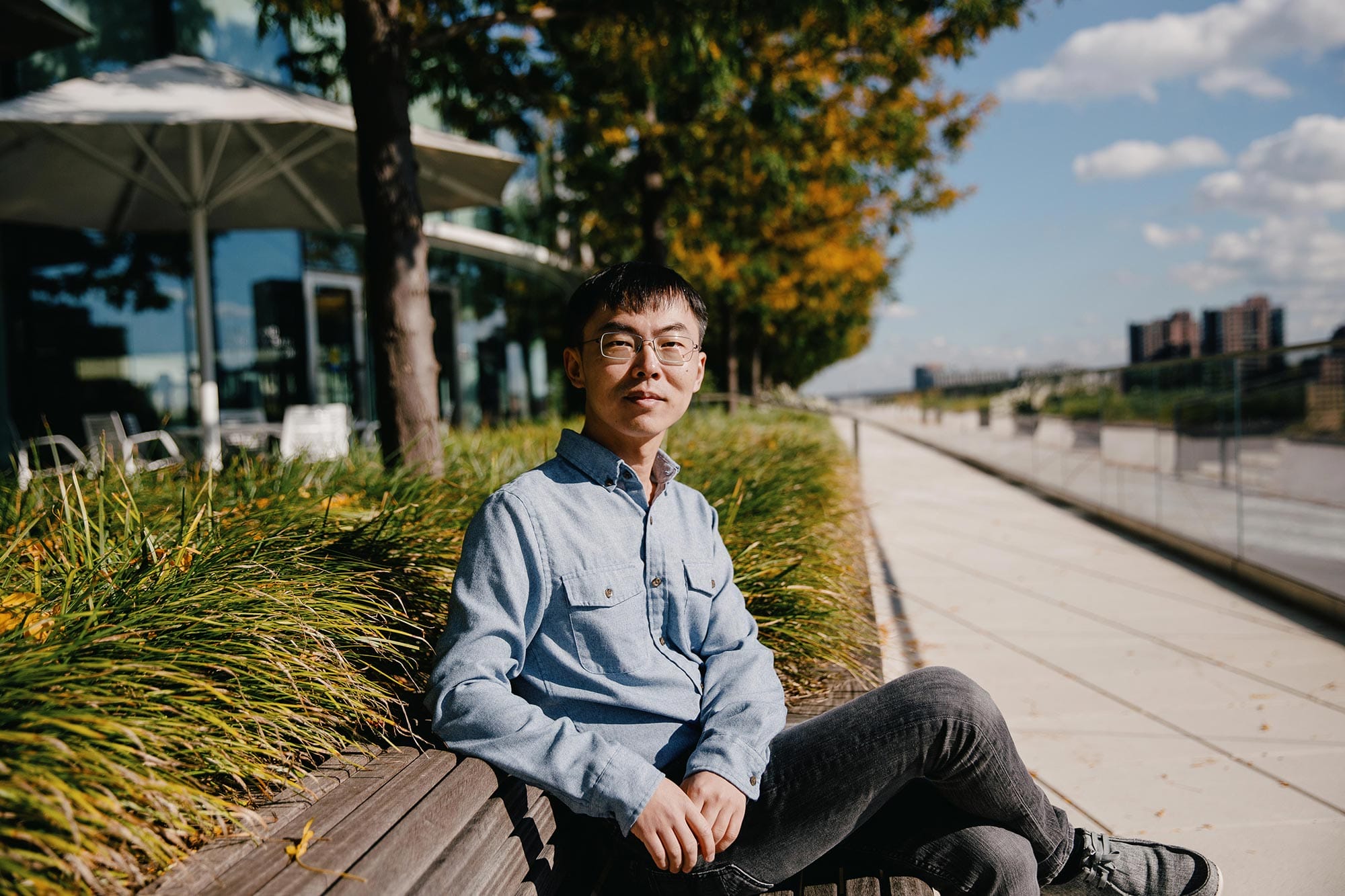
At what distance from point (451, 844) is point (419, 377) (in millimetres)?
3454

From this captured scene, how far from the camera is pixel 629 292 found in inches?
76.5

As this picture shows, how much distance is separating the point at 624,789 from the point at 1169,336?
15.5 meters

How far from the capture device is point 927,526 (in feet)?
29.5

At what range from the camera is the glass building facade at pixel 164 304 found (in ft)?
30.4

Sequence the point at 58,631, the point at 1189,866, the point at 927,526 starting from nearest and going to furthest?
the point at 58,631 → the point at 1189,866 → the point at 927,526

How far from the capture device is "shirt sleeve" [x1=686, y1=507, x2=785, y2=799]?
1.70 m

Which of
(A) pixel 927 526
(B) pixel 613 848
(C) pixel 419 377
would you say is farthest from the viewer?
(A) pixel 927 526

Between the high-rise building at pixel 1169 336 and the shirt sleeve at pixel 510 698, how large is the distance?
428 inches

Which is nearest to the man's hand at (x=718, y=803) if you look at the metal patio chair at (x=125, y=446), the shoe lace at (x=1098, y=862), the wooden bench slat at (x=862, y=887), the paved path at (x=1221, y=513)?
the wooden bench slat at (x=862, y=887)

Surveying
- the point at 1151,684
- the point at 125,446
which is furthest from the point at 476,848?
the point at 125,446

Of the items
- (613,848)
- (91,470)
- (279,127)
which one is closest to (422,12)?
(279,127)

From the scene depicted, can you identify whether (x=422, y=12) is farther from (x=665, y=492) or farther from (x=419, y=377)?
(x=665, y=492)

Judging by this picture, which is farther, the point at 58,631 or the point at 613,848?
the point at 613,848

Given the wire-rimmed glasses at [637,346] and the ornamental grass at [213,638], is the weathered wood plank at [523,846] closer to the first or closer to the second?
the ornamental grass at [213,638]
